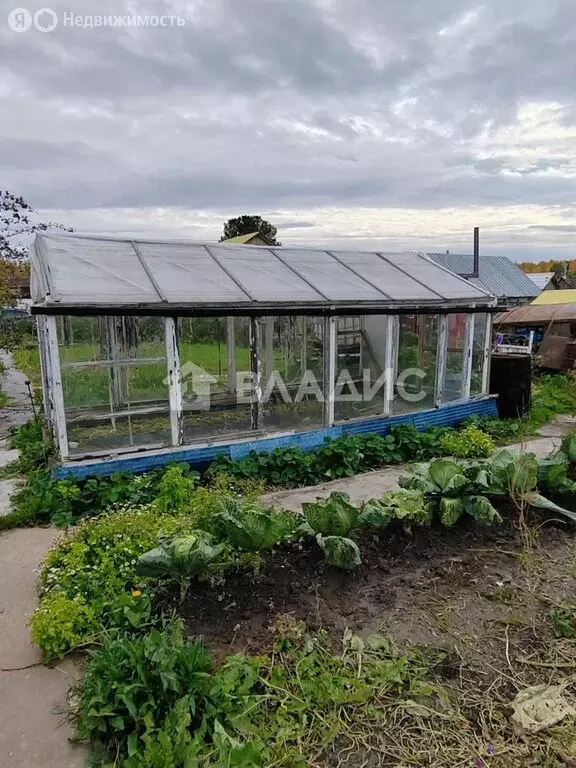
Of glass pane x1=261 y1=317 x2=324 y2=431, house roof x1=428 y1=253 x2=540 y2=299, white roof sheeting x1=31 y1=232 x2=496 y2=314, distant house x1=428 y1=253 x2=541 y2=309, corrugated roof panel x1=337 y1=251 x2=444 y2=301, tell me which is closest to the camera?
white roof sheeting x1=31 y1=232 x2=496 y2=314

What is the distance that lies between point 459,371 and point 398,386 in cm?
112

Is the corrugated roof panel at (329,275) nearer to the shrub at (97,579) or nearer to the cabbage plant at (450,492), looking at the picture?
the cabbage plant at (450,492)

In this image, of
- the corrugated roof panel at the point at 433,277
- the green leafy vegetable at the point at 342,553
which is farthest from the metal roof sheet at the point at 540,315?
the green leafy vegetable at the point at 342,553

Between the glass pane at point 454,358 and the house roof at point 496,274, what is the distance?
55.8 ft

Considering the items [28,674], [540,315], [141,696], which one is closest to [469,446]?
[141,696]

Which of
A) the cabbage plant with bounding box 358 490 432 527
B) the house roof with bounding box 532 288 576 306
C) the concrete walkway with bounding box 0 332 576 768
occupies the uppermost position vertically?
the house roof with bounding box 532 288 576 306

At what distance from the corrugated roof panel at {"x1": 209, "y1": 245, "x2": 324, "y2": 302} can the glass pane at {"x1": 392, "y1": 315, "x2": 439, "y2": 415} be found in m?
1.78

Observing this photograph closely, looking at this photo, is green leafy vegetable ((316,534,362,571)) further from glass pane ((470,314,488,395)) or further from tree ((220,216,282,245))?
tree ((220,216,282,245))

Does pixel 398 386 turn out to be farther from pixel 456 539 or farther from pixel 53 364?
pixel 53 364

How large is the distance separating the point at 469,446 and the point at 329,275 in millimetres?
3038

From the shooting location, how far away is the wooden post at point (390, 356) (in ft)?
23.1

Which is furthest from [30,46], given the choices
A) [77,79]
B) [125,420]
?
[125,420]

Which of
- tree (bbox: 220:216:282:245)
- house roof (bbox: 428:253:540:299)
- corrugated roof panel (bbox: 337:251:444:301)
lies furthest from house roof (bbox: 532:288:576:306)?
tree (bbox: 220:216:282:245)

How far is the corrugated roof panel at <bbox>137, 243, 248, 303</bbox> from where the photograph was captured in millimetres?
5578
